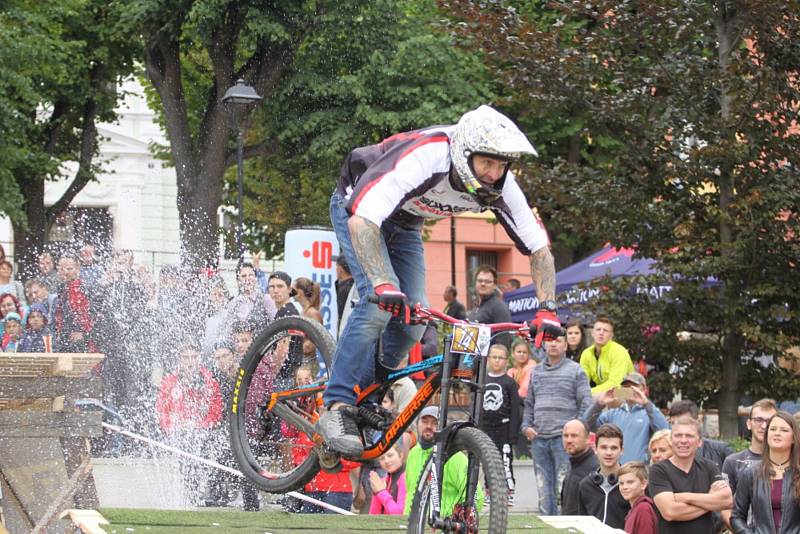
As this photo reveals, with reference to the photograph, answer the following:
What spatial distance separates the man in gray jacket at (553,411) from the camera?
11930 millimetres

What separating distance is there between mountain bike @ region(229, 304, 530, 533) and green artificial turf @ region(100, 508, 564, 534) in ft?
0.80

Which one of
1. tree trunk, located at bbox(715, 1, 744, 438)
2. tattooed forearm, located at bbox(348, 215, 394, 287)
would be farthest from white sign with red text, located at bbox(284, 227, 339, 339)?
tattooed forearm, located at bbox(348, 215, 394, 287)

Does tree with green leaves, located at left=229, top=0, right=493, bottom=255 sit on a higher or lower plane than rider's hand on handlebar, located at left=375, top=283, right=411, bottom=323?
higher

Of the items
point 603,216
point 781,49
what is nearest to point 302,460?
point 603,216

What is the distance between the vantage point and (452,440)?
6.48m

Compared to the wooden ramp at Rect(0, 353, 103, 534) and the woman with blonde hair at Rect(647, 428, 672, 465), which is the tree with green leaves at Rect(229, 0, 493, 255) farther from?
the wooden ramp at Rect(0, 353, 103, 534)

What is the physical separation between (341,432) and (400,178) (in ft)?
4.80

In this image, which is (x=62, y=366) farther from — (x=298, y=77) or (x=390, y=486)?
(x=298, y=77)

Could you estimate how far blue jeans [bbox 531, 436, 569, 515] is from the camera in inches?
464

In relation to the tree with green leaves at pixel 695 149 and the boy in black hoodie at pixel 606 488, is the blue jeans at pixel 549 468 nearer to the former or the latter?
the boy in black hoodie at pixel 606 488

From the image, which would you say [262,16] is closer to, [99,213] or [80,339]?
[80,339]

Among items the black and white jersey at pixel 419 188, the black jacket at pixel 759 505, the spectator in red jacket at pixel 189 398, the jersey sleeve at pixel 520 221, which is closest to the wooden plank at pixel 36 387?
the black and white jersey at pixel 419 188

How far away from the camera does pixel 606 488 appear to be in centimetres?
983

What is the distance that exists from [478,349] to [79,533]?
8.57ft
